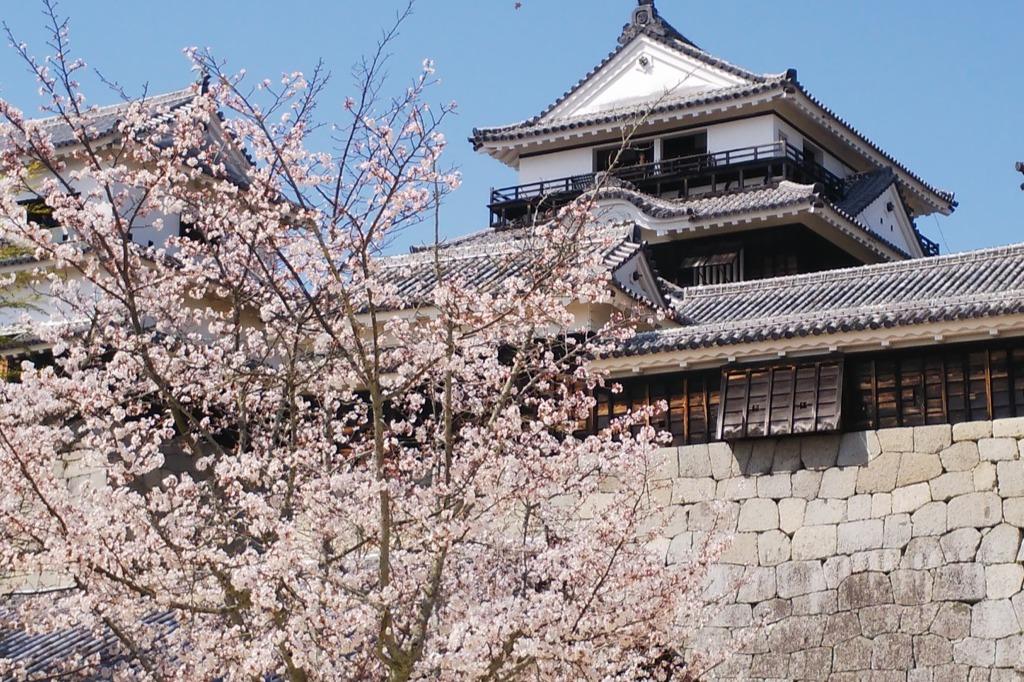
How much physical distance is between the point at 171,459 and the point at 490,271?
423 cm

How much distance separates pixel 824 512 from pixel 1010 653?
2.05 meters

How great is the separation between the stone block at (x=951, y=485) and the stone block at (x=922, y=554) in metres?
0.40

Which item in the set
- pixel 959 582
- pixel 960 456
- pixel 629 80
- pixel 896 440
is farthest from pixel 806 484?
pixel 629 80

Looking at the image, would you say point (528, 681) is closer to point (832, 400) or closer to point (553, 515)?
point (553, 515)

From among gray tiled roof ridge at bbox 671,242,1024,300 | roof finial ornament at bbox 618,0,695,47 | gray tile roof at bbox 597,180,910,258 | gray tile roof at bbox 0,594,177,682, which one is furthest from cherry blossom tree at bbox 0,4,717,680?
roof finial ornament at bbox 618,0,695,47

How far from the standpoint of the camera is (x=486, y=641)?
7.54 metres

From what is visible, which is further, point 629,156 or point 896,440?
point 629,156

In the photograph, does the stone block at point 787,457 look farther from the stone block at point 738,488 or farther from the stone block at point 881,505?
the stone block at point 881,505

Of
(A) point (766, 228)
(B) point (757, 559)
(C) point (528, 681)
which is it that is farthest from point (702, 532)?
(A) point (766, 228)

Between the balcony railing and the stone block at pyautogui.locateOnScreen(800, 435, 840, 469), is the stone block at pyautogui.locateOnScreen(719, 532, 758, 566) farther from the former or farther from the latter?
the balcony railing

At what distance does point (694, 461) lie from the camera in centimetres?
1352

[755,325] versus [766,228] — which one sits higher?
[766,228]

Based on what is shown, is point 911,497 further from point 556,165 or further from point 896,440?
point 556,165

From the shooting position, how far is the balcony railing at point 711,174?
2372 centimetres
